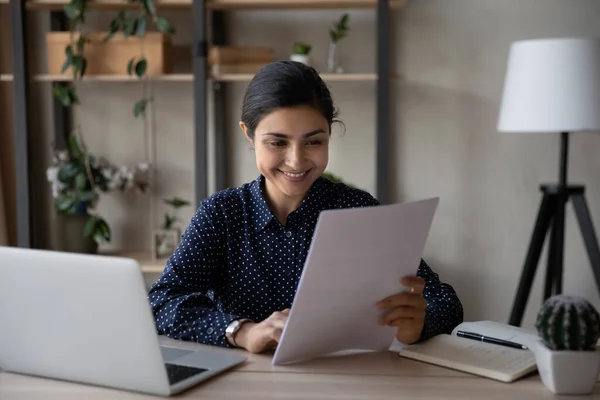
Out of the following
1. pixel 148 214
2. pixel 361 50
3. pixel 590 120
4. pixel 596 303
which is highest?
pixel 361 50

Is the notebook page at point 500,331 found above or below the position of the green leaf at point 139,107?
below

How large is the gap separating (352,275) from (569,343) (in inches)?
12.8

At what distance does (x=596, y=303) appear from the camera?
122 inches

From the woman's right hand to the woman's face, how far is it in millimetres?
330

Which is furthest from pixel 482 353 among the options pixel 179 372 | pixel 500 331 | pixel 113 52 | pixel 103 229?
pixel 113 52

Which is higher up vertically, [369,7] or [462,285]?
[369,7]

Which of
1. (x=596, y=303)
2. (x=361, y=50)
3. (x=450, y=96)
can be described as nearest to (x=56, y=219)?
(x=361, y=50)

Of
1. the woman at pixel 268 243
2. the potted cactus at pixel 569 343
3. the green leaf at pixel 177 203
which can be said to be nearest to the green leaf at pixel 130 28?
the green leaf at pixel 177 203

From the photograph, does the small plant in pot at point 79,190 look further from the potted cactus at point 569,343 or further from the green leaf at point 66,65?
the potted cactus at point 569,343

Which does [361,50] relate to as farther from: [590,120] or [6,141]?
[6,141]

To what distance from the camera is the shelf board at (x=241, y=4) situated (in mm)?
2746

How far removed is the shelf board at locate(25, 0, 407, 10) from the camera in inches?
108

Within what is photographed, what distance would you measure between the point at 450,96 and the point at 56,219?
170cm

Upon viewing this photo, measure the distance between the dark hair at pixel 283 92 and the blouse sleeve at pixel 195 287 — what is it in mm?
236
